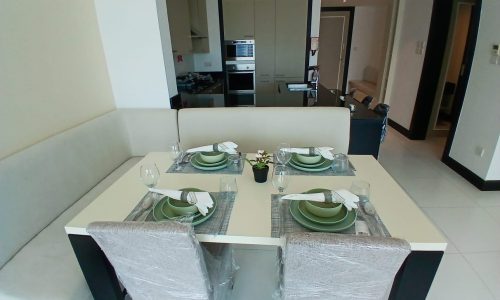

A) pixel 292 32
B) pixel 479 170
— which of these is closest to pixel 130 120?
pixel 292 32

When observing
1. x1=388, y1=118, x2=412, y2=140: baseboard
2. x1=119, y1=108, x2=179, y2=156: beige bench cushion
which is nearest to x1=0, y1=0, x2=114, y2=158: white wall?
x1=119, y1=108, x2=179, y2=156: beige bench cushion

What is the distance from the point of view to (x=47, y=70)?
5.67 feet

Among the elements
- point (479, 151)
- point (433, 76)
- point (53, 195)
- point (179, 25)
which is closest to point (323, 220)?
point (53, 195)

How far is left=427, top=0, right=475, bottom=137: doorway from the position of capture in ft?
11.2

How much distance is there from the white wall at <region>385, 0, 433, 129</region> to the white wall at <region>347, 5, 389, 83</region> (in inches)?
88.6

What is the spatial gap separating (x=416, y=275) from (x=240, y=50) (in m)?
3.95

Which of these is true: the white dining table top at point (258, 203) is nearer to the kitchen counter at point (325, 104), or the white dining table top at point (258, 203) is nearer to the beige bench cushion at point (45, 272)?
the beige bench cushion at point (45, 272)

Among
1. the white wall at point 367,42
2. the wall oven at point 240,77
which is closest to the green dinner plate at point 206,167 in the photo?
the wall oven at point 240,77

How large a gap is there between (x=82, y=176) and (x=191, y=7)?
8.87 ft

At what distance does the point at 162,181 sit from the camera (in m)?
1.36

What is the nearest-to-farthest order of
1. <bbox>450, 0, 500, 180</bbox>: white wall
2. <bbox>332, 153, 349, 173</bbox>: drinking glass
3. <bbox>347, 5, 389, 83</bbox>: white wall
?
1. <bbox>332, 153, 349, 173</bbox>: drinking glass
2. <bbox>450, 0, 500, 180</bbox>: white wall
3. <bbox>347, 5, 389, 83</bbox>: white wall

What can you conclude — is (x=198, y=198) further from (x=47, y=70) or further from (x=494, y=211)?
(x=494, y=211)

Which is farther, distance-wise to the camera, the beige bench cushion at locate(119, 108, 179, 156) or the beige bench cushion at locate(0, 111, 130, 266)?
the beige bench cushion at locate(119, 108, 179, 156)

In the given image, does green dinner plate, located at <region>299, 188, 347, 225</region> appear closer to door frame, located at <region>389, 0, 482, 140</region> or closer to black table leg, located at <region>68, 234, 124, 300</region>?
black table leg, located at <region>68, 234, 124, 300</region>
